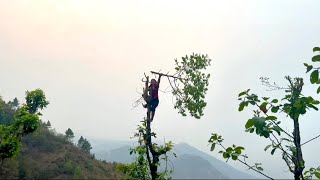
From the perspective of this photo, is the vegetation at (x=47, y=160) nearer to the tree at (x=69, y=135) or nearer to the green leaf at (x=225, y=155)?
the tree at (x=69, y=135)

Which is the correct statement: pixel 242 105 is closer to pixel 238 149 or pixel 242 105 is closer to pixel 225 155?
pixel 238 149

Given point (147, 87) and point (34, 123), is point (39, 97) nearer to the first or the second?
point (34, 123)

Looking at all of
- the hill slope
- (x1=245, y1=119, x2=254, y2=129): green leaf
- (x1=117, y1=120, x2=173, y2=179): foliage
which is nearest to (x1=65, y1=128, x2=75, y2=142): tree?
the hill slope

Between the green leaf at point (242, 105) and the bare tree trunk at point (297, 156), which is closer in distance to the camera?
the bare tree trunk at point (297, 156)

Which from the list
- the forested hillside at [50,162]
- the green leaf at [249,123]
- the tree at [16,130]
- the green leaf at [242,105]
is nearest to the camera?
the green leaf at [249,123]

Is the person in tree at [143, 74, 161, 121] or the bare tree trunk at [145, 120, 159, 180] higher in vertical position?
the person in tree at [143, 74, 161, 121]

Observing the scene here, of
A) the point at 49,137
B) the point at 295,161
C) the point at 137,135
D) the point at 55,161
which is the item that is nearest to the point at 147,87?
the point at 137,135

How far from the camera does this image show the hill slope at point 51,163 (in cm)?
5231

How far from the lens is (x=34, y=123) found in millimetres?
20344

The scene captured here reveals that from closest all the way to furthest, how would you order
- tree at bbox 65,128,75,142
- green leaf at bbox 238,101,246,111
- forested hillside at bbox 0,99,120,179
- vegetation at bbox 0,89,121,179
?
green leaf at bbox 238,101,246,111, vegetation at bbox 0,89,121,179, forested hillside at bbox 0,99,120,179, tree at bbox 65,128,75,142

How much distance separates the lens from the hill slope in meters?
52.3

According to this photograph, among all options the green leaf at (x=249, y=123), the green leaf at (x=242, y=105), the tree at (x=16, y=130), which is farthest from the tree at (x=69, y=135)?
the green leaf at (x=249, y=123)

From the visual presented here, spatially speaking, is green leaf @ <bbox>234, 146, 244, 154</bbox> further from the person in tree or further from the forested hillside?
the forested hillside

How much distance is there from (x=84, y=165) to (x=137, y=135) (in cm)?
5628
